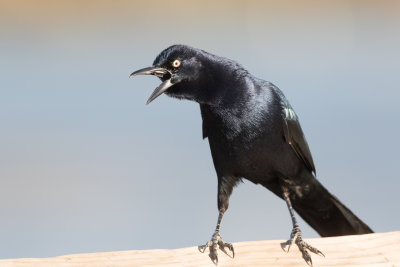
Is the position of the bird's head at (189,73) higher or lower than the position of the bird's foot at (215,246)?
higher

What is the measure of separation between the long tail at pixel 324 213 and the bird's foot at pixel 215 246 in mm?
1087

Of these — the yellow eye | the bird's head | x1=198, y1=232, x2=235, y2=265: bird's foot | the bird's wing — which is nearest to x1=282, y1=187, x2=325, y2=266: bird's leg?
x1=198, y1=232, x2=235, y2=265: bird's foot

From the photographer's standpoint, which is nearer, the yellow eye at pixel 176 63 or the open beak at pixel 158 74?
the open beak at pixel 158 74

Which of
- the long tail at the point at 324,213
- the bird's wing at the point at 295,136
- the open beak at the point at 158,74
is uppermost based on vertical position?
the open beak at the point at 158,74

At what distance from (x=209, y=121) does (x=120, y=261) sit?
5.56ft

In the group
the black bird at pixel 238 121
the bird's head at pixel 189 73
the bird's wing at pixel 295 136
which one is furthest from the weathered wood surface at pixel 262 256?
the bird's head at pixel 189 73

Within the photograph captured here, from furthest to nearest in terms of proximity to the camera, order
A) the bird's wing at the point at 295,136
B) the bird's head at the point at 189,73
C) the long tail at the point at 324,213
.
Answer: the long tail at the point at 324,213, the bird's wing at the point at 295,136, the bird's head at the point at 189,73

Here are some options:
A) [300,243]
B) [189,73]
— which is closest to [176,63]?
[189,73]

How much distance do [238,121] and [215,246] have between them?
1.03 m

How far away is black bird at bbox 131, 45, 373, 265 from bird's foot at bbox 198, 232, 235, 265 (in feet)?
0.19

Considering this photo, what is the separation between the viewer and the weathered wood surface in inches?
138

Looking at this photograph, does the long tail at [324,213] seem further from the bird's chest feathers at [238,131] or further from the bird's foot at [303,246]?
the bird's foot at [303,246]

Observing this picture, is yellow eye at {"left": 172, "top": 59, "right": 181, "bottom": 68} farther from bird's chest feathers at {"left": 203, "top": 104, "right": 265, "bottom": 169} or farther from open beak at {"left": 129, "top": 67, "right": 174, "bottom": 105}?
bird's chest feathers at {"left": 203, "top": 104, "right": 265, "bottom": 169}

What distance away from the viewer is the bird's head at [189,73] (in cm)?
473
